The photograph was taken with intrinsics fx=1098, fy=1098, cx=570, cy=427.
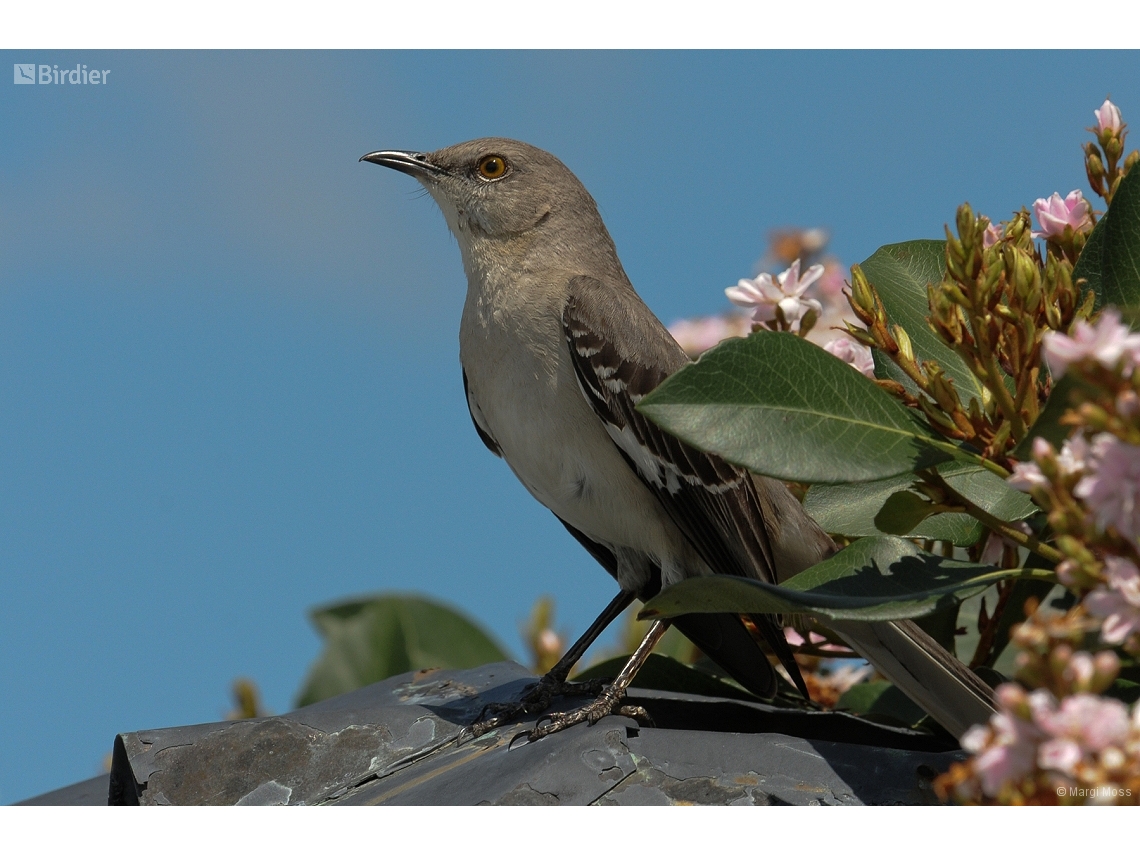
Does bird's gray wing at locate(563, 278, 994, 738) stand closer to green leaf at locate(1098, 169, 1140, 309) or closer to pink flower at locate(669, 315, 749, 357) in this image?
green leaf at locate(1098, 169, 1140, 309)

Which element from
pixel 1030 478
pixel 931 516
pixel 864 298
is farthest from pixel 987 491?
pixel 1030 478

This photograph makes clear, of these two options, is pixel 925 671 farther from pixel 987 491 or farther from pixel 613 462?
pixel 613 462

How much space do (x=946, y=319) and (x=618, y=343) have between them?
163cm

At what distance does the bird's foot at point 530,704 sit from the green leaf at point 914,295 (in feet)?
5.15

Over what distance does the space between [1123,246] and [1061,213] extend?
50 centimetres

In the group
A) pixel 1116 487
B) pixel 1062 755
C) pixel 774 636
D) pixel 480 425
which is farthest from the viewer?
pixel 480 425

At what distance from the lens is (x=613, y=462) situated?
4.00m

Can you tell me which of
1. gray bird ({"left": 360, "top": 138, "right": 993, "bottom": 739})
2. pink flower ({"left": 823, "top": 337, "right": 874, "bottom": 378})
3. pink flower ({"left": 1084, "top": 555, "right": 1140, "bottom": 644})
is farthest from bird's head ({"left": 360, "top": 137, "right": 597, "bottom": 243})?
pink flower ({"left": 1084, "top": 555, "right": 1140, "bottom": 644})

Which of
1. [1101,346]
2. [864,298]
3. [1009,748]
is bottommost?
[1009,748]

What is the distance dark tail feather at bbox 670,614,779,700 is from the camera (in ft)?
12.9

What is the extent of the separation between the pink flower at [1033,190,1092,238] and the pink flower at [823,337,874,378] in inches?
28.1

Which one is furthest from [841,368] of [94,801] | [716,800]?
[94,801]

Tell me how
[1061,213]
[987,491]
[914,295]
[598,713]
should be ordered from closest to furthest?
[987,491]
[1061,213]
[914,295]
[598,713]

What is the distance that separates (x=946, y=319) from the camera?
248 cm
